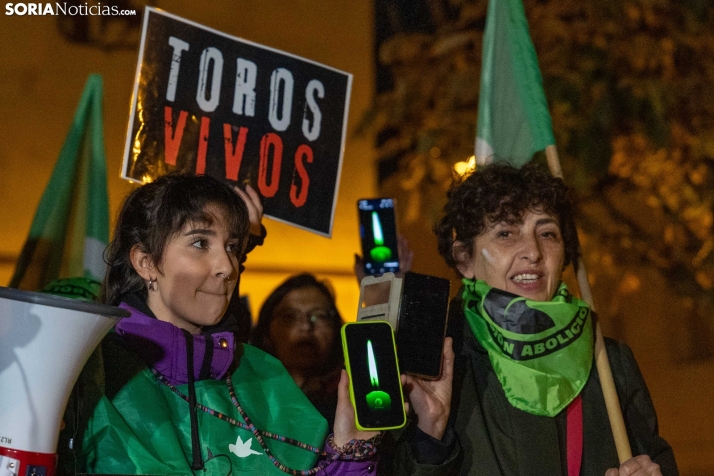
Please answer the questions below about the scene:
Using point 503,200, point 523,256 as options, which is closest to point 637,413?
point 523,256

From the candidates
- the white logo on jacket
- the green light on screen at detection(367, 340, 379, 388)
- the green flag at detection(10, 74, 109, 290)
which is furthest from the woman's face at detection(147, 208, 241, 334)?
the green flag at detection(10, 74, 109, 290)

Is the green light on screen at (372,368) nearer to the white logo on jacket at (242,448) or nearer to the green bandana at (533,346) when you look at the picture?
the white logo on jacket at (242,448)

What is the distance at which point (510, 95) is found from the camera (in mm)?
4566

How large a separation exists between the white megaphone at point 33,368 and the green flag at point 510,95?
8.20ft

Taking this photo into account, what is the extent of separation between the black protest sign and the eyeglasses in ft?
3.47

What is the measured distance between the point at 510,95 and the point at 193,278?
77.8 inches

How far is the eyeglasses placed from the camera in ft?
17.4

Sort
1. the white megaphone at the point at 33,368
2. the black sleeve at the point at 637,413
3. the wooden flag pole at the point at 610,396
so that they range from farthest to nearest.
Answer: the black sleeve at the point at 637,413 → the wooden flag pole at the point at 610,396 → the white megaphone at the point at 33,368

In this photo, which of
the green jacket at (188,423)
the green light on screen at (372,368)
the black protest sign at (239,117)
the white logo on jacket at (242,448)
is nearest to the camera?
the green jacket at (188,423)

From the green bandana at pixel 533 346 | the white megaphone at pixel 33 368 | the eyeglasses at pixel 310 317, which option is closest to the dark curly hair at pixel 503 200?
the green bandana at pixel 533 346

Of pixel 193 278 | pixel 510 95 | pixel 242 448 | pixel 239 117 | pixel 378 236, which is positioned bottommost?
pixel 242 448

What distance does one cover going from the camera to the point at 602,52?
22.8ft

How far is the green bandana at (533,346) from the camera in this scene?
3.52m

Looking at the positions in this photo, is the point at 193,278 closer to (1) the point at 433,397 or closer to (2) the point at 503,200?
(1) the point at 433,397
